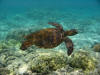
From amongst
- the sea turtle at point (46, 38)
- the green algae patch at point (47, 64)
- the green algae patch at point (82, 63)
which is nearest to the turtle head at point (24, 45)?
the sea turtle at point (46, 38)

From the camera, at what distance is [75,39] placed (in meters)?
8.22

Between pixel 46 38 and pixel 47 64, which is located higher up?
pixel 46 38

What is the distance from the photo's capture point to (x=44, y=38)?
374cm

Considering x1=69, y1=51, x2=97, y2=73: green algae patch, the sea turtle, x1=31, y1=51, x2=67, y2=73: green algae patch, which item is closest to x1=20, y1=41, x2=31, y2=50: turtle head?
the sea turtle

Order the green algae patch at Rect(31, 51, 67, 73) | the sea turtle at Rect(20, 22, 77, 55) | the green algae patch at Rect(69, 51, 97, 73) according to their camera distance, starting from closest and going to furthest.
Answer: the sea turtle at Rect(20, 22, 77, 55), the green algae patch at Rect(31, 51, 67, 73), the green algae patch at Rect(69, 51, 97, 73)

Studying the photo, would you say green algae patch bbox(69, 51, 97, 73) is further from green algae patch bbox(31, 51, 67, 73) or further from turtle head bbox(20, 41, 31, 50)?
turtle head bbox(20, 41, 31, 50)

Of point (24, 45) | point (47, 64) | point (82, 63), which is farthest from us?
point (82, 63)

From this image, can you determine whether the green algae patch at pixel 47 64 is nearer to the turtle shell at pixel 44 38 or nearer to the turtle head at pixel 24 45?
the turtle shell at pixel 44 38

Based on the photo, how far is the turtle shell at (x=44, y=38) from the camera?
3.62 metres

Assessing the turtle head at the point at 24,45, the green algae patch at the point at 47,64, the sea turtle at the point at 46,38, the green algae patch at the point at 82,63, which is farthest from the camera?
the green algae patch at the point at 82,63

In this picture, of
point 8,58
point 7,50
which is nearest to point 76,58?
point 8,58

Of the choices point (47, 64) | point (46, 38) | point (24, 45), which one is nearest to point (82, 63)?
point (47, 64)

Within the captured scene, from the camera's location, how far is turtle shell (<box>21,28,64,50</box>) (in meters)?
3.62

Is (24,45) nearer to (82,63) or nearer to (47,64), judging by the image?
(47,64)
